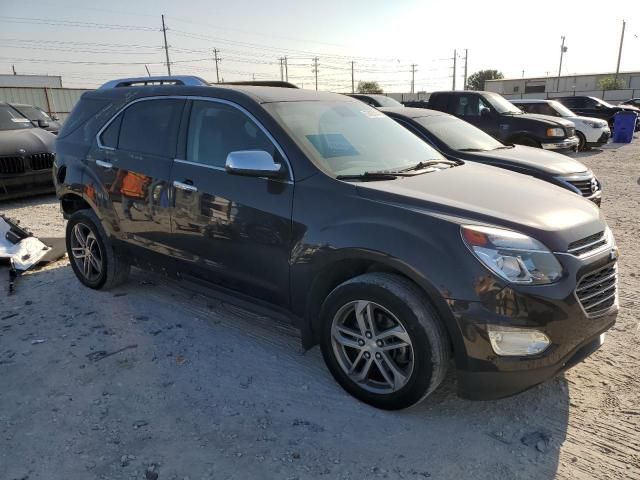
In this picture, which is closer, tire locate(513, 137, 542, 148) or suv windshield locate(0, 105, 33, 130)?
suv windshield locate(0, 105, 33, 130)

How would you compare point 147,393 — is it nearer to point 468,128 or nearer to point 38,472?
point 38,472

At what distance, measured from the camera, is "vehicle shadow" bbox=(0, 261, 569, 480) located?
248 centimetres

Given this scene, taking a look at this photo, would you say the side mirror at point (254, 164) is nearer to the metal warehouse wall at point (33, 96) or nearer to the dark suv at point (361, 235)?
the dark suv at point (361, 235)

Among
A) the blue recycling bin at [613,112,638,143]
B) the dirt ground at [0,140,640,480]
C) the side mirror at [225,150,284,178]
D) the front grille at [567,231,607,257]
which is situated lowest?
the dirt ground at [0,140,640,480]

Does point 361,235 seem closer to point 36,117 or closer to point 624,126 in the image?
point 36,117

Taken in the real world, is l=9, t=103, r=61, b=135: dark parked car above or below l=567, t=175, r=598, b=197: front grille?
above

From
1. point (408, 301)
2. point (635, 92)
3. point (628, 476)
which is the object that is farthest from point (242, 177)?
point (635, 92)

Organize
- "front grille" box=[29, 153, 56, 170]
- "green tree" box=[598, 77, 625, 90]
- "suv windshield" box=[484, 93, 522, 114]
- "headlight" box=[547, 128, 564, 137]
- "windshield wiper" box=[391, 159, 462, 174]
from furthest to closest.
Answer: "green tree" box=[598, 77, 625, 90], "suv windshield" box=[484, 93, 522, 114], "headlight" box=[547, 128, 564, 137], "front grille" box=[29, 153, 56, 170], "windshield wiper" box=[391, 159, 462, 174]

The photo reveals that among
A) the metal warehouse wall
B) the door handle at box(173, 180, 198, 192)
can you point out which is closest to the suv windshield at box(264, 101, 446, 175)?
the door handle at box(173, 180, 198, 192)

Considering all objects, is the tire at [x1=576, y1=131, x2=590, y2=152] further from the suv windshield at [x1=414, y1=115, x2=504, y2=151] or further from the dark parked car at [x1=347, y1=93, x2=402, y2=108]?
the suv windshield at [x1=414, y1=115, x2=504, y2=151]

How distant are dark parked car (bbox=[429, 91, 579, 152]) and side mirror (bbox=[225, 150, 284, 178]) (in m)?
10.2

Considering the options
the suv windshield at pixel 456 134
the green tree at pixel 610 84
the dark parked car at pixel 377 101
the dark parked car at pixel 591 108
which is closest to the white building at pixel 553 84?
the green tree at pixel 610 84

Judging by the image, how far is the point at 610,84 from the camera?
6788 cm

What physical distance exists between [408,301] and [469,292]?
330 millimetres
